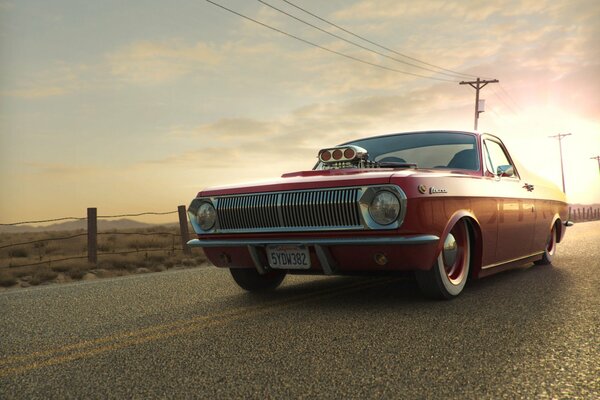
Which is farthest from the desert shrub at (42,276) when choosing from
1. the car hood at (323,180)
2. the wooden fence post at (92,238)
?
the car hood at (323,180)

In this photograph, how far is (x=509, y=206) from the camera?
5.82 meters

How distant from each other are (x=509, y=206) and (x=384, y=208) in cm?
214

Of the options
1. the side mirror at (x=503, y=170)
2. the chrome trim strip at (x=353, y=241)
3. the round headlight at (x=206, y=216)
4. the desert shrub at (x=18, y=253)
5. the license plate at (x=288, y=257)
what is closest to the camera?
the chrome trim strip at (x=353, y=241)

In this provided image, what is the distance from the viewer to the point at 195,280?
7.18 meters

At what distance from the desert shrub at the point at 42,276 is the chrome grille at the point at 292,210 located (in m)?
6.73

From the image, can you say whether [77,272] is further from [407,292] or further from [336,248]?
[336,248]

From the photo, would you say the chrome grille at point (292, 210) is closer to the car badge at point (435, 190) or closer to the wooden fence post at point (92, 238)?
the car badge at point (435, 190)

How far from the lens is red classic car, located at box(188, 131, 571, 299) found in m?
4.30

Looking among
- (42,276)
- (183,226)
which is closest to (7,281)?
(42,276)

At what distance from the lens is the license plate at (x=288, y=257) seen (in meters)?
4.60

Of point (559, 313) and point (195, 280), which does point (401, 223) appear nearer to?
point (559, 313)

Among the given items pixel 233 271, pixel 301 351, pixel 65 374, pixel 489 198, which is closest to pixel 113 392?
pixel 65 374

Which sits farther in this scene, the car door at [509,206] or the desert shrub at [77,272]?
the desert shrub at [77,272]

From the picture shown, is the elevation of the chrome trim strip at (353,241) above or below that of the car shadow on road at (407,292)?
above
